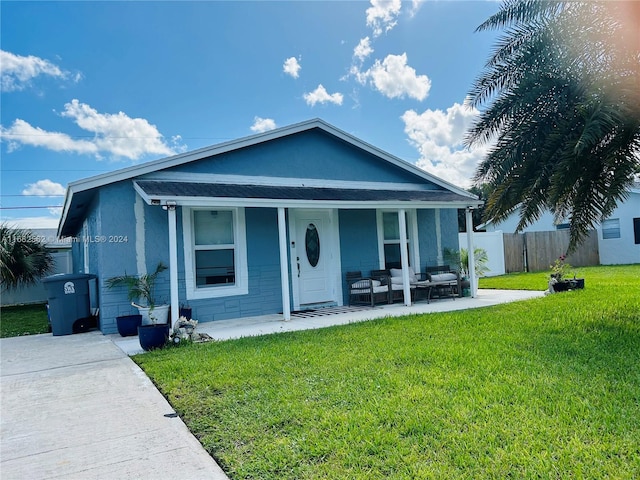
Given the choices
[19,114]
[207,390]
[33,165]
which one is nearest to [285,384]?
[207,390]

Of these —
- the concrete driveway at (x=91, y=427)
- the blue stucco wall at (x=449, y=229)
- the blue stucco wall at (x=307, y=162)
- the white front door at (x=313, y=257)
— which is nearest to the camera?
the concrete driveway at (x=91, y=427)

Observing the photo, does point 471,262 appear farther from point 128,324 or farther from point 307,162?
point 128,324

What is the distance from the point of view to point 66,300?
886cm

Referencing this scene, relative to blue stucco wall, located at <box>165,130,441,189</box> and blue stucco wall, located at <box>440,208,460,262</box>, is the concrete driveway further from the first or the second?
blue stucco wall, located at <box>440,208,460,262</box>

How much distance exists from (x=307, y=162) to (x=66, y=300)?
6.28m

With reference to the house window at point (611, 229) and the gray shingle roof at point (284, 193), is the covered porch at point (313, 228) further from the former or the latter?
the house window at point (611, 229)

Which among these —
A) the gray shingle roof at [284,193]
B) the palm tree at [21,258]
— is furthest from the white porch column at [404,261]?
the palm tree at [21,258]

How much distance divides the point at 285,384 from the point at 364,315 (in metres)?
4.67

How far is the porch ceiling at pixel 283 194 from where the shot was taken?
26.3 ft

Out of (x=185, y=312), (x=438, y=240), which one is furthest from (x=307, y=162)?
(x=185, y=312)

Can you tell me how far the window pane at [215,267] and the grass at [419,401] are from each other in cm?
280

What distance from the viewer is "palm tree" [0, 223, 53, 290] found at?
14.5 meters

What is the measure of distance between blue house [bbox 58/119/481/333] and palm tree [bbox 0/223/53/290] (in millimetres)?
4501

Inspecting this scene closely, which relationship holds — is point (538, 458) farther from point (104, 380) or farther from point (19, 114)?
point (19, 114)
